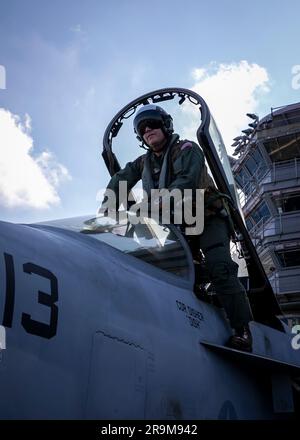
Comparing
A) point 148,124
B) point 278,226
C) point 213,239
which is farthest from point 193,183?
point 278,226

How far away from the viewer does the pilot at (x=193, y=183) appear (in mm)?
4688

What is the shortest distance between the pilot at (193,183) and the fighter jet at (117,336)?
180 millimetres

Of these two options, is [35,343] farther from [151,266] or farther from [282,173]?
[282,173]

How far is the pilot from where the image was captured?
469cm

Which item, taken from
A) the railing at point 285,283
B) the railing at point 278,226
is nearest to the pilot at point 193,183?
the railing at point 285,283

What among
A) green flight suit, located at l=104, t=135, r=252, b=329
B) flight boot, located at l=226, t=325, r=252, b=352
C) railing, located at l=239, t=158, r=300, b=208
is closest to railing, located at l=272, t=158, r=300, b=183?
railing, located at l=239, t=158, r=300, b=208

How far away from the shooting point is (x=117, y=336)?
288 centimetres

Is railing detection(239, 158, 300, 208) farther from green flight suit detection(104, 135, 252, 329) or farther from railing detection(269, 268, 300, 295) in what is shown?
green flight suit detection(104, 135, 252, 329)

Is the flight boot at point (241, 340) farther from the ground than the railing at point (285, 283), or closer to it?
closer to it

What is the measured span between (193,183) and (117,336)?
2358 millimetres

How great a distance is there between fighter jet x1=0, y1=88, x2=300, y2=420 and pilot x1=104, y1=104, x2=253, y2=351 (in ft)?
0.59

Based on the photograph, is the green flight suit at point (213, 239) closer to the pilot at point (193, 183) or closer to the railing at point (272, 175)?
the pilot at point (193, 183)
